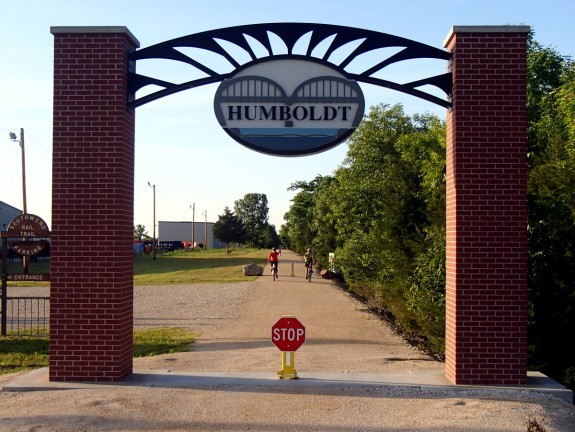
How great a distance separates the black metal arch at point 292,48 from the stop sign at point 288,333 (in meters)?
3.12

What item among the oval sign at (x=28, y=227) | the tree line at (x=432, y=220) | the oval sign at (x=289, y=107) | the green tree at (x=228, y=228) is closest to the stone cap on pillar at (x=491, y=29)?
the oval sign at (x=289, y=107)

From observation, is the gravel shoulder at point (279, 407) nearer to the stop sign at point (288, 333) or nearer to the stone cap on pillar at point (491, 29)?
the stop sign at point (288, 333)

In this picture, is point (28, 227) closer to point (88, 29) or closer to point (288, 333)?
point (88, 29)

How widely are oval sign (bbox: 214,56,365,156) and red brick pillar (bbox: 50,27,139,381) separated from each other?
1.37 meters

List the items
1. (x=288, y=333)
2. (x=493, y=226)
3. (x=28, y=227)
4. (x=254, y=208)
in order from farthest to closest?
(x=254, y=208) < (x=28, y=227) < (x=288, y=333) < (x=493, y=226)

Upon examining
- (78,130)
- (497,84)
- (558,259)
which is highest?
(497,84)

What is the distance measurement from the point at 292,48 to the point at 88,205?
124 inches

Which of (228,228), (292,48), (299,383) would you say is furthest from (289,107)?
(228,228)

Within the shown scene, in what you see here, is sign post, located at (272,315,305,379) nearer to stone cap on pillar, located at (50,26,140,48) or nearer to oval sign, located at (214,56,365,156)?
oval sign, located at (214,56,365,156)

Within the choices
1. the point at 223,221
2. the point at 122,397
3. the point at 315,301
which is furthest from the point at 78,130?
the point at 223,221

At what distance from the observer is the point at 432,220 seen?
12.6 m

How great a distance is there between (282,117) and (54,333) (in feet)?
12.5

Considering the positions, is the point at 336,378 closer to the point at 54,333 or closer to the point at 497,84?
the point at 54,333

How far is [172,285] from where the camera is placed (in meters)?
34.1
